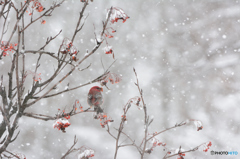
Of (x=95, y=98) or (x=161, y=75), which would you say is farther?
(x=161, y=75)

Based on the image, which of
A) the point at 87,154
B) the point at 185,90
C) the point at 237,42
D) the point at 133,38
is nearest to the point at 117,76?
the point at 87,154

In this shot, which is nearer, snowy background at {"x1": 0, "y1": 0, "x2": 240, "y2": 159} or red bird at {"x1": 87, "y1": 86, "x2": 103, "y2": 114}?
red bird at {"x1": 87, "y1": 86, "x2": 103, "y2": 114}

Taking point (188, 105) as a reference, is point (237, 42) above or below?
above

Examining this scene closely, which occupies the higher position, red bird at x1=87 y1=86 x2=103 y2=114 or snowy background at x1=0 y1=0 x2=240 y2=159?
snowy background at x1=0 y1=0 x2=240 y2=159

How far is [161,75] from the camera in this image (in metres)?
12.0

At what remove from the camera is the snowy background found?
1016 centimetres

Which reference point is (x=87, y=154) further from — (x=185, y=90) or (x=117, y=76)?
(x=185, y=90)

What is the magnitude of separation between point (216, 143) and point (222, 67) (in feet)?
9.99

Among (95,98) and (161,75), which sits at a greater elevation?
(161,75)

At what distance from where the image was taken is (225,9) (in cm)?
1037

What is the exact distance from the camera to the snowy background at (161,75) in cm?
1016

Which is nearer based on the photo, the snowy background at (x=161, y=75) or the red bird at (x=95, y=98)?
the red bird at (x=95, y=98)

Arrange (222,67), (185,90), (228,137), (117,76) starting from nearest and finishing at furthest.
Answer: (117,76), (228,137), (222,67), (185,90)

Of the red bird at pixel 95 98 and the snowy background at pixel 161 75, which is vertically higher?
the snowy background at pixel 161 75
